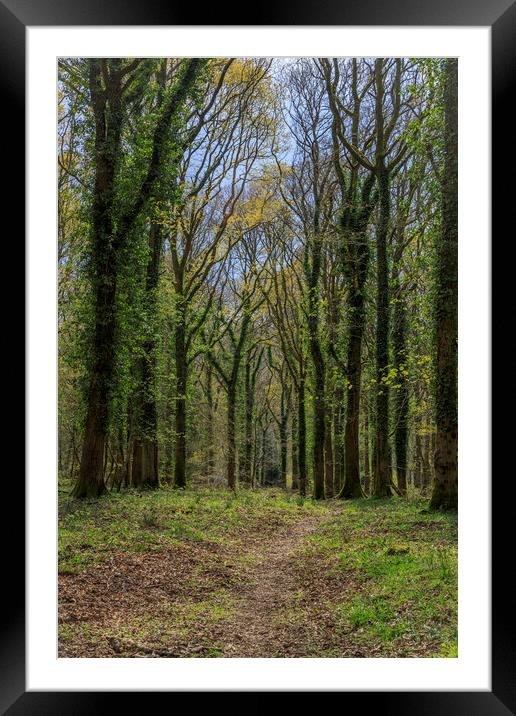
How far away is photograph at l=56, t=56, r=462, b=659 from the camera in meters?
5.44

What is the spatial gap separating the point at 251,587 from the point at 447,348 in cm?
389

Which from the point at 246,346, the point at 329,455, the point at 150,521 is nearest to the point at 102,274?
the point at 150,521

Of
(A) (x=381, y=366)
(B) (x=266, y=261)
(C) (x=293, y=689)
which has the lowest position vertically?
(C) (x=293, y=689)

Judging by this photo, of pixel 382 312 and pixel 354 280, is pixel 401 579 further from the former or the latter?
pixel 354 280

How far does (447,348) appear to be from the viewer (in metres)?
6.93

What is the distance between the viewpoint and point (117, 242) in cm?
834

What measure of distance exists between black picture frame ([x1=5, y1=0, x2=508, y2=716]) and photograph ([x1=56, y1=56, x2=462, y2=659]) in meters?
0.99

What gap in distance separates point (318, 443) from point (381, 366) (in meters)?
3.71
